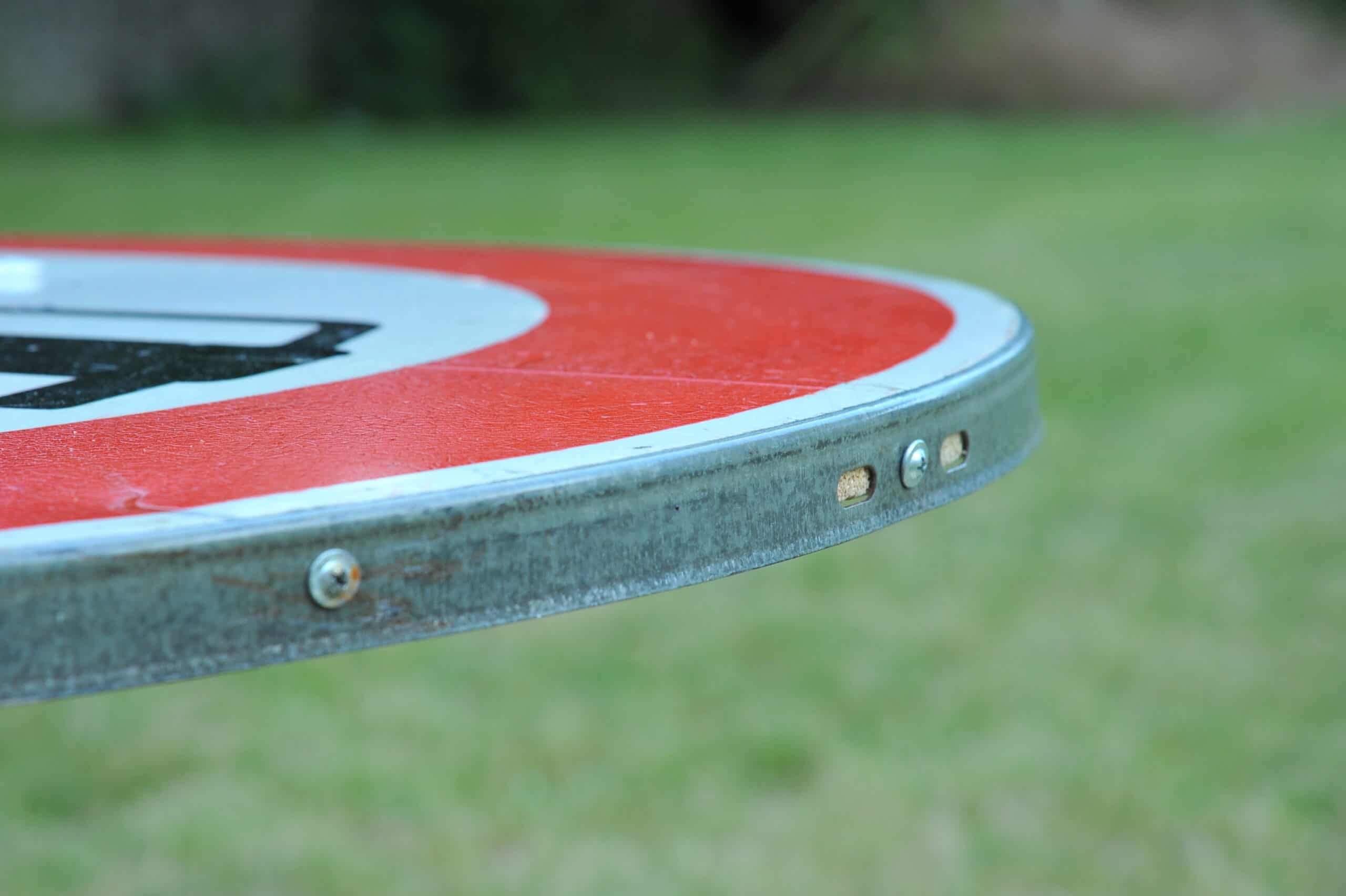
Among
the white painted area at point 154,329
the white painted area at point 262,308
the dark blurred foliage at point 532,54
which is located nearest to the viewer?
the white painted area at point 262,308

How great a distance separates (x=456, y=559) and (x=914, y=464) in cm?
24

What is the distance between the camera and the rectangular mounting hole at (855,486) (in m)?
0.66

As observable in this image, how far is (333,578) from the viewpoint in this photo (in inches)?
20.3

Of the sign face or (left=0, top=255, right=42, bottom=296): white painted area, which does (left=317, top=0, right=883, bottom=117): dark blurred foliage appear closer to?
(left=0, top=255, right=42, bottom=296): white painted area

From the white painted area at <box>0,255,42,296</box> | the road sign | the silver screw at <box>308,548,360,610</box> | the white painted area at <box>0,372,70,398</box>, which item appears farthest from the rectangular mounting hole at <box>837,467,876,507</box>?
the white painted area at <box>0,255,42,296</box>

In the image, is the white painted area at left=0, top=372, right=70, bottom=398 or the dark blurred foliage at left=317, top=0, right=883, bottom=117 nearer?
the white painted area at left=0, top=372, right=70, bottom=398

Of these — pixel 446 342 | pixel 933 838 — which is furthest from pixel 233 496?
pixel 933 838

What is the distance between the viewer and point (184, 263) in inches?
56.2

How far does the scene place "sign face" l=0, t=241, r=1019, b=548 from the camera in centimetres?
57

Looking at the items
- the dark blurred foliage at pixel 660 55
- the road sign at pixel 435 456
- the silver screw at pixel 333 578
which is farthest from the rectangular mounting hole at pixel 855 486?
the dark blurred foliage at pixel 660 55

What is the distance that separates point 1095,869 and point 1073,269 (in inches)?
160

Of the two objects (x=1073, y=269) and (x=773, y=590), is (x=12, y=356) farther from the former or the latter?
(x=1073, y=269)

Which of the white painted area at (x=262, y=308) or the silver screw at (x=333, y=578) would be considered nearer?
the silver screw at (x=333, y=578)

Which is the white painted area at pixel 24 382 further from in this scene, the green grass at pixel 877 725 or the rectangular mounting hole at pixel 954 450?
the green grass at pixel 877 725
